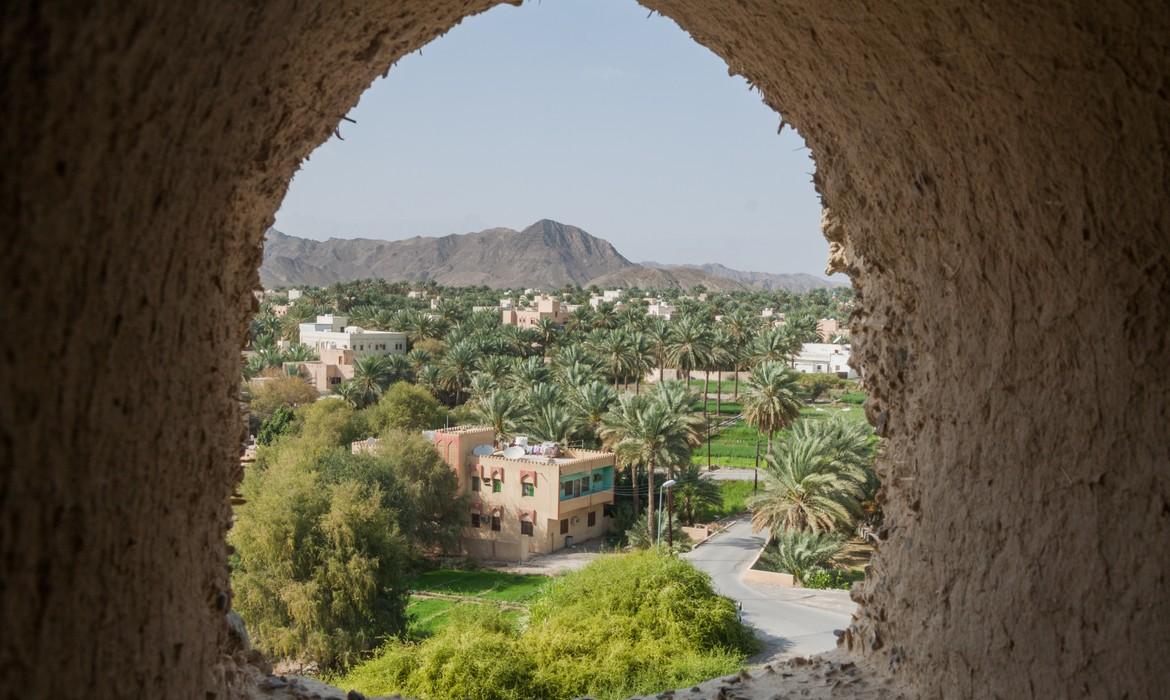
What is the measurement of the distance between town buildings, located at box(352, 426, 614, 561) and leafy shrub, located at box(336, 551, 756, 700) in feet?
33.9

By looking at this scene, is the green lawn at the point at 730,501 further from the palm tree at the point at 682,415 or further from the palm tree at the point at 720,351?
the palm tree at the point at 720,351

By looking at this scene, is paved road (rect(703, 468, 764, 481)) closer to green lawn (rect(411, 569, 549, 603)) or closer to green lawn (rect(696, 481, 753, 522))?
green lawn (rect(696, 481, 753, 522))

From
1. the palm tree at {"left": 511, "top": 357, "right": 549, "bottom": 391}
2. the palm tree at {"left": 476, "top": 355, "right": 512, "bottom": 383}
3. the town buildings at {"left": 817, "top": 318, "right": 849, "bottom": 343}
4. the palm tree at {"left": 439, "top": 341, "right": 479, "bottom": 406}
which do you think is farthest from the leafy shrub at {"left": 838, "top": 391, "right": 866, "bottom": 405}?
the palm tree at {"left": 439, "top": 341, "right": 479, "bottom": 406}

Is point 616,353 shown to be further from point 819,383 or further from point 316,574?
point 316,574

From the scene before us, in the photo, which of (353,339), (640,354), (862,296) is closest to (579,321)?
(353,339)

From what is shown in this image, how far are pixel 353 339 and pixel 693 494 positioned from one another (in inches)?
1062

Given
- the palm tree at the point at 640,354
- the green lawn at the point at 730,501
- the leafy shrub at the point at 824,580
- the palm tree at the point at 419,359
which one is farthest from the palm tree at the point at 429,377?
the leafy shrub at the point at 824,580

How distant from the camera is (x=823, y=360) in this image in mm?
69750

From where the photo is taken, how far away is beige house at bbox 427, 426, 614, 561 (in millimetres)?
32094

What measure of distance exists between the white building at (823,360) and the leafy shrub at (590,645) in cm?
4865

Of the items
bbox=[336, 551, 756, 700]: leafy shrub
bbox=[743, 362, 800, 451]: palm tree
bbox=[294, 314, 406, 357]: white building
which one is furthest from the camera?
bbox=[294, 314, 406, 357]: white building

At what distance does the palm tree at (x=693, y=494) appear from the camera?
3391cm

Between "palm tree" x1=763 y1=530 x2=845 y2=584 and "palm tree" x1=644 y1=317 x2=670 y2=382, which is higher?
"palm tree" x1=644 y1=317 x2=670 y2=382

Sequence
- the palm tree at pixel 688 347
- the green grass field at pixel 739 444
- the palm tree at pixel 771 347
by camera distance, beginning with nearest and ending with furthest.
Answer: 1. the palm tree at pixel 688 347
2. the green grass field at pixel 739 444
3. the palm tree at pixel 771 347
